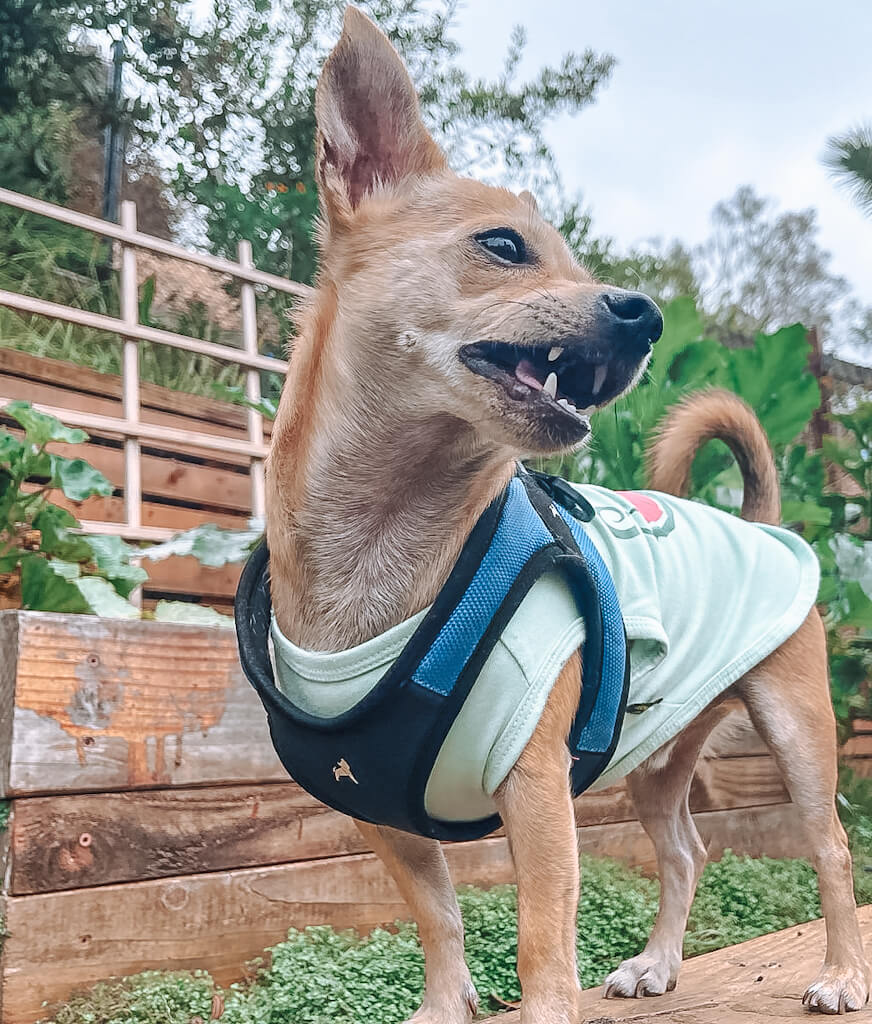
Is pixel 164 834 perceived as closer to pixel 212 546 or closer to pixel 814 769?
pixel 212 546

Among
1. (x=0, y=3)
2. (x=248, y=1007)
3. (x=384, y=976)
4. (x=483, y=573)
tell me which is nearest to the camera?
(x=483, y=573)

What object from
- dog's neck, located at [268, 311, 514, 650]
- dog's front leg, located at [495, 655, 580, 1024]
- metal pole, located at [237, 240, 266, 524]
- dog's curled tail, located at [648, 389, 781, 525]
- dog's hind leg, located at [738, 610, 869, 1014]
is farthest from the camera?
metal pole, located at [237, 240, 266, 524]

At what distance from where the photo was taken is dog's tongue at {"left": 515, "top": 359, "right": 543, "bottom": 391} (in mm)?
1220

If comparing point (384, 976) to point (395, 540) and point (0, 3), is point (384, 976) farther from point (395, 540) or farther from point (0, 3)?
point (0, 3)

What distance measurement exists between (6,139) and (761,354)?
15.6 ft

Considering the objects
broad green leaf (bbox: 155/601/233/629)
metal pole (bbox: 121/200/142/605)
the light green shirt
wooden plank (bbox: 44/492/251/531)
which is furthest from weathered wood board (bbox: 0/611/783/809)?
wooden plank (bbox: 44/492/251/531)

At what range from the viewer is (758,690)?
5.53 ft

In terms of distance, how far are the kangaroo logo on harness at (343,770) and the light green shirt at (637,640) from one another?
60 mm

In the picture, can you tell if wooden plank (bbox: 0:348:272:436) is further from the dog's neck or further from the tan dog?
the dog's neck

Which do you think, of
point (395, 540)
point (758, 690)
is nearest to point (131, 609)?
point (395, 540)

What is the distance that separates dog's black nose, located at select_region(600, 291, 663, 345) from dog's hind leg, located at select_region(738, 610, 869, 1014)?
77 centimetres

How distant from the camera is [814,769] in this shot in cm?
166

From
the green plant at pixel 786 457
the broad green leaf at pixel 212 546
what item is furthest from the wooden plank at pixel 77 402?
the green plant at pixel 786 457

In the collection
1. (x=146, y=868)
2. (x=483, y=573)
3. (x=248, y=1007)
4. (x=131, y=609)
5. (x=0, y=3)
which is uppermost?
(x=0, y=3)
